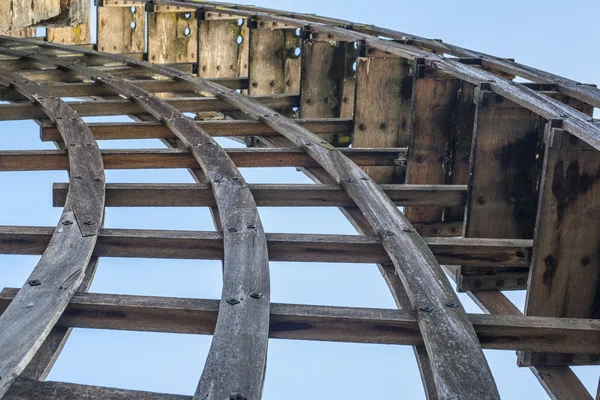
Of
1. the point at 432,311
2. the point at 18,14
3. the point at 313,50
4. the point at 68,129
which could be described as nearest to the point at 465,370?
the point at 432,311

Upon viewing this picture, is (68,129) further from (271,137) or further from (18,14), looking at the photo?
(271,137)

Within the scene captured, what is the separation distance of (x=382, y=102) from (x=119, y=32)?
593cm

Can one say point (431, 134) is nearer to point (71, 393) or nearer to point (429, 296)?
point (429, 296)

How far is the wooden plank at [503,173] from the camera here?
513cm

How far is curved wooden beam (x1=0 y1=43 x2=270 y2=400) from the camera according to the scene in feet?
7.93

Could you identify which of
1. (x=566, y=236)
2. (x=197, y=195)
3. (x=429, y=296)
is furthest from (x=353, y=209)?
(x=429, y=296)

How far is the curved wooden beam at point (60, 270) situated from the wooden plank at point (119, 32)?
22.9 feet

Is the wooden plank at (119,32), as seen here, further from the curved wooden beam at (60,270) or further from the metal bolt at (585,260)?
the metal bolt at (585,260)

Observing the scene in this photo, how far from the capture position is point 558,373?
164 inches

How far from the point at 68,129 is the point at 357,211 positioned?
215 cm

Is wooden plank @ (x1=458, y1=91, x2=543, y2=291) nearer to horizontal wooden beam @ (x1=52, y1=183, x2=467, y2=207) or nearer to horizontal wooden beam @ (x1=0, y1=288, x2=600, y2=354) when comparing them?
horizontal wooden beam @ (x1=52, y1=183, x2=467, y2=207)

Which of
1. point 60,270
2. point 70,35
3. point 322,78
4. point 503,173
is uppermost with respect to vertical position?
point 70,35

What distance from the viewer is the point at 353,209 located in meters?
4.63

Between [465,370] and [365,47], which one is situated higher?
[365,47]
